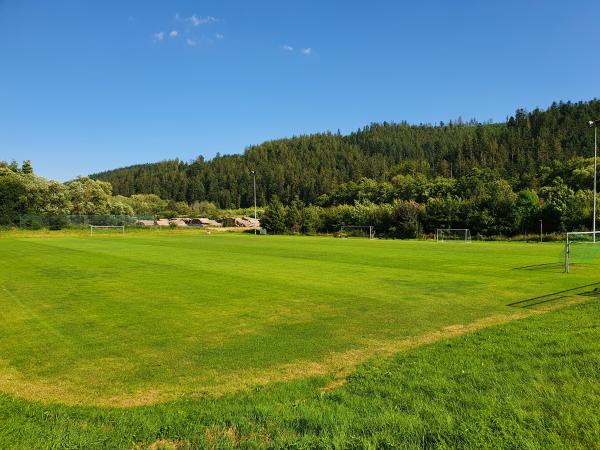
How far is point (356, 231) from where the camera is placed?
78375mm

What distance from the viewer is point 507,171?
117562 mm

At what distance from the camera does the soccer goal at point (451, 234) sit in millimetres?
62469

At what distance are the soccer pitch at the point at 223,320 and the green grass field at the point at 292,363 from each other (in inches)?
2.2

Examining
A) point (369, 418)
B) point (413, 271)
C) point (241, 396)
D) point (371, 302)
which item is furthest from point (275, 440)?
point (413, 271)

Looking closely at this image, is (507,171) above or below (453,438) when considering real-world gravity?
above

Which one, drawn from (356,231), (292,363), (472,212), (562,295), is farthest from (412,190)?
(292,363)

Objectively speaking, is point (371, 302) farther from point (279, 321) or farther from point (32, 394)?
point (32, 394)

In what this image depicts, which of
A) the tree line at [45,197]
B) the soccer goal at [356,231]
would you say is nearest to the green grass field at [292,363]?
the soccer goal at [356,231]

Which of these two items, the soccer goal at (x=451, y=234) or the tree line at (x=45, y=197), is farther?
the tree line at (x=45, y=197)

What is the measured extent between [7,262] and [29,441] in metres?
28.7

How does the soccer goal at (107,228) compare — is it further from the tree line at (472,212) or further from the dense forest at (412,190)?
the tree line at (472,212)

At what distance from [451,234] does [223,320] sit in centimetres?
5738

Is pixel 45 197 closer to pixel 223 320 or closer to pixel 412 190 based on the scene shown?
pixel 412 190

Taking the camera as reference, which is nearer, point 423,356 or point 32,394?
point 32,394
